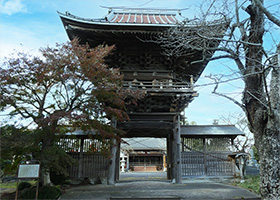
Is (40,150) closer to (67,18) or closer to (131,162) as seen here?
(67,18)

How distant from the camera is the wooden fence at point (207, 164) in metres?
11.9

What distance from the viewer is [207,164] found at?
12109 millimetres

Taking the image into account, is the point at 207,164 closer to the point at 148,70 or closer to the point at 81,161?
the point at 148,70

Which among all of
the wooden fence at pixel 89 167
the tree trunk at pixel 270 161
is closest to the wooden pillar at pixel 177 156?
the wooden fence at pixel 89 167

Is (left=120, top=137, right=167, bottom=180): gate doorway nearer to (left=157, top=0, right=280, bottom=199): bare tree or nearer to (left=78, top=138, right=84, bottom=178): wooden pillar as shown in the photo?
(left=78, top=138, right=84, bottom=178): wooden pillar

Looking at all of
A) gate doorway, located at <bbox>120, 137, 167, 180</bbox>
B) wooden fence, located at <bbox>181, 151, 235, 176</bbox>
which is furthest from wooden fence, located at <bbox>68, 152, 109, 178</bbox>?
gate doorway, located at <bbox>120, 137, 167, 180</bbox>

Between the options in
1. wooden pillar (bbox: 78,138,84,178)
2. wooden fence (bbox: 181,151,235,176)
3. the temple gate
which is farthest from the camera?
wooden fence (bbox: 181,151,235,176)

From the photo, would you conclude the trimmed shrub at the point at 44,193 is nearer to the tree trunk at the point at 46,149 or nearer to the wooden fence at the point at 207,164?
the tree trunk at the point at 46,149

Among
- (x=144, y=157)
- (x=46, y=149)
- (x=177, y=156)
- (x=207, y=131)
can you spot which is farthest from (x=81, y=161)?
(x=144, y=157)

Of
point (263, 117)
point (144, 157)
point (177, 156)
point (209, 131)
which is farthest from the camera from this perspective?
point (144, 157)

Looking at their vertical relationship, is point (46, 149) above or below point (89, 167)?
above

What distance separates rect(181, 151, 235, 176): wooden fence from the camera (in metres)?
11.9

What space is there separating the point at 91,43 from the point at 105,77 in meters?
3.87

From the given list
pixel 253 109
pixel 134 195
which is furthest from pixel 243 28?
pixel 134 195
